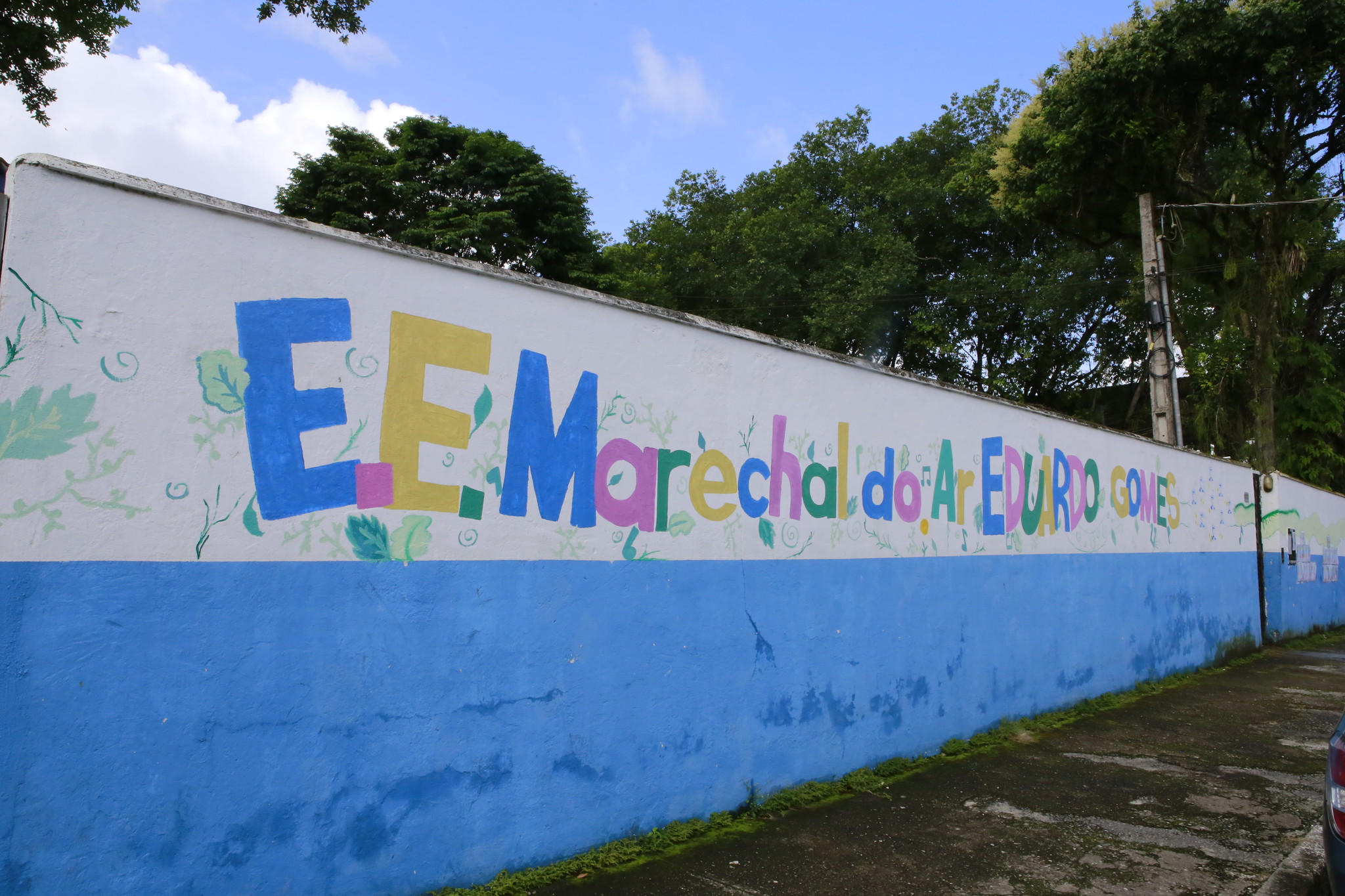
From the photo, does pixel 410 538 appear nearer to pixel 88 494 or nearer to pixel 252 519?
pixel 252 519

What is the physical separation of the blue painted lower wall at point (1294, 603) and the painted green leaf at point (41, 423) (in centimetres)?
1345

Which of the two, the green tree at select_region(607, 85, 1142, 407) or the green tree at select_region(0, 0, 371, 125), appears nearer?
the green tree at select_region(0, 0, 371, 125)

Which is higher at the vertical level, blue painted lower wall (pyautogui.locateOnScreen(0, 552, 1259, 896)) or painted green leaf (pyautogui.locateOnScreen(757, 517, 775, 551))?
painted green leaf (pyautogui.locateOnScreen(757, 517, 775, 551))

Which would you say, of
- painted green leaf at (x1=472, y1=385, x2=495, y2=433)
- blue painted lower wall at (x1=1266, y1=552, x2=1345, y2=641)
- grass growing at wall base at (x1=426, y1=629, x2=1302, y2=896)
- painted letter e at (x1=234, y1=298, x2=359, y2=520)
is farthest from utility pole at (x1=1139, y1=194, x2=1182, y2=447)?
painted letter e at (x1=234, y1=298, x2=359, y2=520)

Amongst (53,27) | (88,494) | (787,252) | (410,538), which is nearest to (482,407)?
(410,538)

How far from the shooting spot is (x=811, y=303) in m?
21.8

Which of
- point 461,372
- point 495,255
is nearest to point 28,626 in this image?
point 461,372

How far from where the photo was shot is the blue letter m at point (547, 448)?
3441mm

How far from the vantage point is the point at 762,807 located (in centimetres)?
426

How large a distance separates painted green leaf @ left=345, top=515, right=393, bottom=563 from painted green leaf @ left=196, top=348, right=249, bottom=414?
A: 56 centimetres

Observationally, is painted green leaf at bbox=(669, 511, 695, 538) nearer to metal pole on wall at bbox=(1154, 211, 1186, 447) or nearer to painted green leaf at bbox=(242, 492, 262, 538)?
painted green leaf at bbox=(242, 492, 262, 538)

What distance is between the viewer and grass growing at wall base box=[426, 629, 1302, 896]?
330 centimetres

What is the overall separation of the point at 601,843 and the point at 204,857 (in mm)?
1599

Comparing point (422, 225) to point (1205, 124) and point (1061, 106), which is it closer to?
point (1061, 106)
